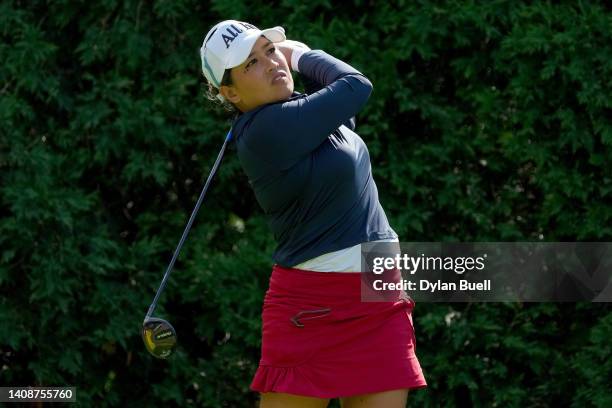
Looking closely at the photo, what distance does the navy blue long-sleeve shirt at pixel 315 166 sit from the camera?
3.37 metres

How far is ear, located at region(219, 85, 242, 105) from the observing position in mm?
3547

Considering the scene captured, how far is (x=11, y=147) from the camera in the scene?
17.4ft

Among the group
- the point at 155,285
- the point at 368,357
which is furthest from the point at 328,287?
the point at 155,285

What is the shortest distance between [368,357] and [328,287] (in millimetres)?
251

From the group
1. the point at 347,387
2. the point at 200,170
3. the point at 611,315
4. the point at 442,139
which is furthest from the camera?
the point at 200,170

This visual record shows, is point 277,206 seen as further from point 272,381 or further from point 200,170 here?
point 200,170

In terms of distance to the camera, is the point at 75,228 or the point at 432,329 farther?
the point at 75,228

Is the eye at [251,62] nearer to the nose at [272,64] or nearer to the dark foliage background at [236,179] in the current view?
the nose at [272,64]

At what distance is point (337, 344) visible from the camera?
349 centimetres
